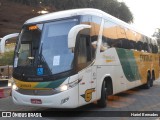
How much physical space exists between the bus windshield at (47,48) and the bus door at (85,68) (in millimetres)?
387

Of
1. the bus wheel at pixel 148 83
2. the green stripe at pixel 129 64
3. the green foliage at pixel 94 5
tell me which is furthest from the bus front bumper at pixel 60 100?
the bus wheel at pixel 148 83

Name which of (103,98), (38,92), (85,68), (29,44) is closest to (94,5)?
(103,98)

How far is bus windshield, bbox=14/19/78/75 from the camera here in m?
8.95

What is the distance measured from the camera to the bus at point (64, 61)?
28.8ft

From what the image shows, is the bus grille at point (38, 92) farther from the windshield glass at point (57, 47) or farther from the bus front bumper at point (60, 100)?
the windshield glass at point (57, 47)

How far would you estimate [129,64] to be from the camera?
46.8ft

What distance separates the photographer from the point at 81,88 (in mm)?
9133

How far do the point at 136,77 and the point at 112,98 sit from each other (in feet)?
7.95

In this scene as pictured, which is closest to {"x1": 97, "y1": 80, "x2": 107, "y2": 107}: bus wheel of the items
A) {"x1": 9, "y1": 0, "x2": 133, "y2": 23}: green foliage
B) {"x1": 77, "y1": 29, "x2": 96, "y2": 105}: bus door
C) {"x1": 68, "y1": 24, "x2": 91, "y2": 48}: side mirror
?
{"x1": 77, "y1": 29, "x2": 96, "y2": 105}: bus door

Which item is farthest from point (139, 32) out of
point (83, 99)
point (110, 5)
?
point (83, 99)

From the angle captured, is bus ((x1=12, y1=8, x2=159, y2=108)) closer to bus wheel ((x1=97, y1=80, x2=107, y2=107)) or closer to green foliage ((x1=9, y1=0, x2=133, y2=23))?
bus wheel ((x1=97, y1=80, x2=107, y2=107))

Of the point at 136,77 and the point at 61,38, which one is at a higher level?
the point at 61,38

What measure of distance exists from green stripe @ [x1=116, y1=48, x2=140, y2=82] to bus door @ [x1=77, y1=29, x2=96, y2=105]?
10.6ft

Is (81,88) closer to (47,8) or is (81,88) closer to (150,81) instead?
(47,8)
